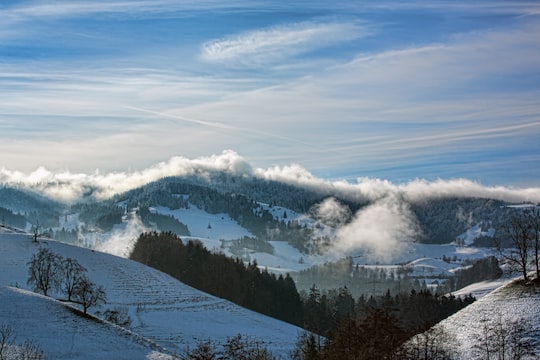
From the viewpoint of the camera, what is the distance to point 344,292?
173625mm

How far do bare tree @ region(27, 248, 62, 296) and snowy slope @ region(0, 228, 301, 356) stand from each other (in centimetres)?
295

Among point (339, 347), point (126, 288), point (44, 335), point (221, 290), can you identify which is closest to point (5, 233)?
point (126, 288)

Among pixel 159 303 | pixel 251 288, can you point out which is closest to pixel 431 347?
pixel 159 303

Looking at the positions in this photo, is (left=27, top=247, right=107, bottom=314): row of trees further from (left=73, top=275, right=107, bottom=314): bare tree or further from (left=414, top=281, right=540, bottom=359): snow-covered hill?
(left=414, top=281, right=540, bottom=359): snow-covered hill

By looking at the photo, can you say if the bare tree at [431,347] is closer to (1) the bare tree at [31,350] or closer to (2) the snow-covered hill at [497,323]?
(2) the snow-covered hill at [497,323]

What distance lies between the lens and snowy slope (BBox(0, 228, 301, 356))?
79625 millimetres

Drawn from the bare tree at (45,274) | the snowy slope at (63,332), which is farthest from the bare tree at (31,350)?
the bare tree at (45,274)

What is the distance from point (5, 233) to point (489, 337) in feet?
335

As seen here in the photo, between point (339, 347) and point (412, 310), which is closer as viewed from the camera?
point (339, 347)

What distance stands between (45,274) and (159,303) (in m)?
19.5

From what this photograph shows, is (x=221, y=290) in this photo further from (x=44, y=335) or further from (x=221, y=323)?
(x=44, y=335)

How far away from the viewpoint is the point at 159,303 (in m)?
96.8

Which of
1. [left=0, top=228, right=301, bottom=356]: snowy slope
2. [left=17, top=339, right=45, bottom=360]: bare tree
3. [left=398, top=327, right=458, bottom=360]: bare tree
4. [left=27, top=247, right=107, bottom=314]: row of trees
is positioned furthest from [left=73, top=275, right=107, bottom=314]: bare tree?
[left=398, top=327, right=458, bottom=360]: bare tree

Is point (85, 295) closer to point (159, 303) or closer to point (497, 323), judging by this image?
point (159, 303)
